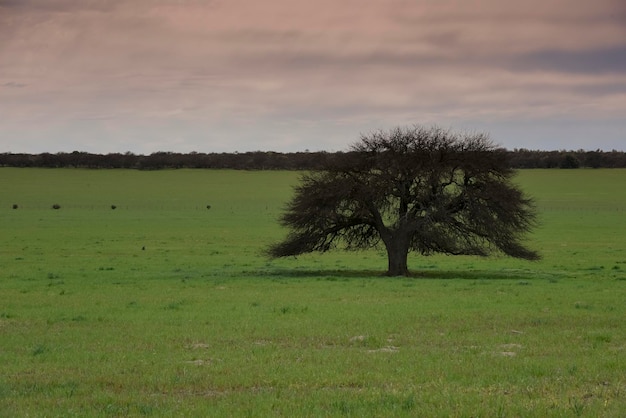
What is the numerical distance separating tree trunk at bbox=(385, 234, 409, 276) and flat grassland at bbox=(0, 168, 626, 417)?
1.22 metres

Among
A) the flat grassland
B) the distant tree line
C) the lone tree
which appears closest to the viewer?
the flat grassland

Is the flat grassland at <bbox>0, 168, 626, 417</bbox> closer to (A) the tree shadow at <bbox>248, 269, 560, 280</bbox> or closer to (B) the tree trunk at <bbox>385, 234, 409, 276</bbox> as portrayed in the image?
(A) the tree shadow at <bbox>248, 269, 560, 280</bbox>

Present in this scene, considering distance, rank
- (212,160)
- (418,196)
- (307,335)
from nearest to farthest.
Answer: (307,335) < (418,196) < (212,160)

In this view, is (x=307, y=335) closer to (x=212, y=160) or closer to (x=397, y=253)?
(x=397, y=253)

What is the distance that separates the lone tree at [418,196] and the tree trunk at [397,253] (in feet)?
0.14

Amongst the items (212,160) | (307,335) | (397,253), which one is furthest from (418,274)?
(212,160)

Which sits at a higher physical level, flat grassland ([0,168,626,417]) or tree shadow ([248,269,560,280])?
flat grassland ([0,168,626,417])

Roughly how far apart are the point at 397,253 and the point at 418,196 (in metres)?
2.67

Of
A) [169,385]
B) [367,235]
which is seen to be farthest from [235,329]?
[367,235]

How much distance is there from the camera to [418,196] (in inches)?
1459

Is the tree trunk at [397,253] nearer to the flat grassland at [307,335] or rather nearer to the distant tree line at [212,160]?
the flat grassland at [307,335]

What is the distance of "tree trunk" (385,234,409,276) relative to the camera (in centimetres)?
3762

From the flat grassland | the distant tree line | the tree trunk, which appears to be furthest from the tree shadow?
the distant tree line

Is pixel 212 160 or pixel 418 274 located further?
pixel 212 160
